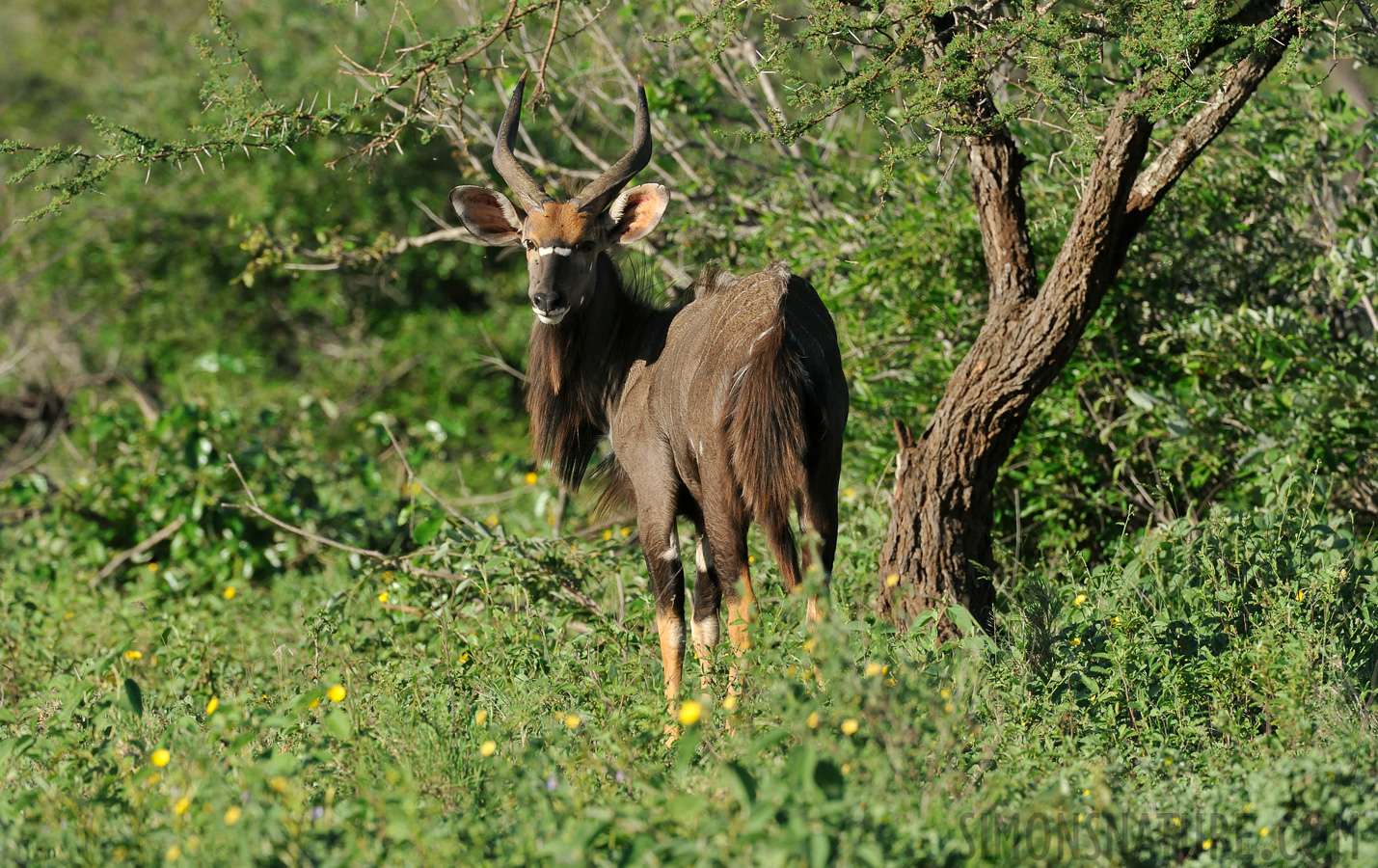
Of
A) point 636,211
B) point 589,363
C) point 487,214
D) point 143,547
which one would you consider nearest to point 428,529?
point 589,363

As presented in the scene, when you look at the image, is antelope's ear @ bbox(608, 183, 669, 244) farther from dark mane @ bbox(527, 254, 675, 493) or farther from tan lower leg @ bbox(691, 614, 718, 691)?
tan lower leg @ bbox(691, 614, 718, 691)

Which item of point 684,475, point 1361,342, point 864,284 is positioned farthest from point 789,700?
point 1361,342

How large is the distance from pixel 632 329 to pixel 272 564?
10.0ft

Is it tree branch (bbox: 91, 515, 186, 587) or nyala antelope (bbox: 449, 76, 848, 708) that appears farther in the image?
tree branch (bbox: 91, 515, 186, 587)

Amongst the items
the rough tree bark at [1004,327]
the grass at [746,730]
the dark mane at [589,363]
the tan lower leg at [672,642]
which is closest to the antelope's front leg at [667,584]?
the tan lower leg at [672,642]

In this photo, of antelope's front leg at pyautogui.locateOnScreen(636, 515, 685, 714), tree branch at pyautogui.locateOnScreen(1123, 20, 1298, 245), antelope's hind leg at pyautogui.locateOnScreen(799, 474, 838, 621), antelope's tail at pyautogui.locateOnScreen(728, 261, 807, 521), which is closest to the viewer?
antelope's tail at pyautogui.locateOnScreen(728, 261, 807, 521)

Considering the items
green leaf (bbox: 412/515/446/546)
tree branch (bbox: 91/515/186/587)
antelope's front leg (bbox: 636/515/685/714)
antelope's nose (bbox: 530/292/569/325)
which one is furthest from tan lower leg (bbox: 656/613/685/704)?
tree branch (bbox: 91/515/186/587)

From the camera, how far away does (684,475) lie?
4555 mm

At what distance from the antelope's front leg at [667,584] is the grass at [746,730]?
12 centimetres

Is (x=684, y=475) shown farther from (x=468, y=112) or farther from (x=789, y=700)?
(x=468, y=112)

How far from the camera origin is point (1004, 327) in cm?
482

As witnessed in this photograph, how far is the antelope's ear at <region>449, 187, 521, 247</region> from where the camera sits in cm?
516

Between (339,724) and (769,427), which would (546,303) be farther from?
(339,724)

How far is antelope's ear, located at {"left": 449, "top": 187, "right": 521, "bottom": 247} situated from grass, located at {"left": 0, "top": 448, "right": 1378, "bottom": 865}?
1.29m
